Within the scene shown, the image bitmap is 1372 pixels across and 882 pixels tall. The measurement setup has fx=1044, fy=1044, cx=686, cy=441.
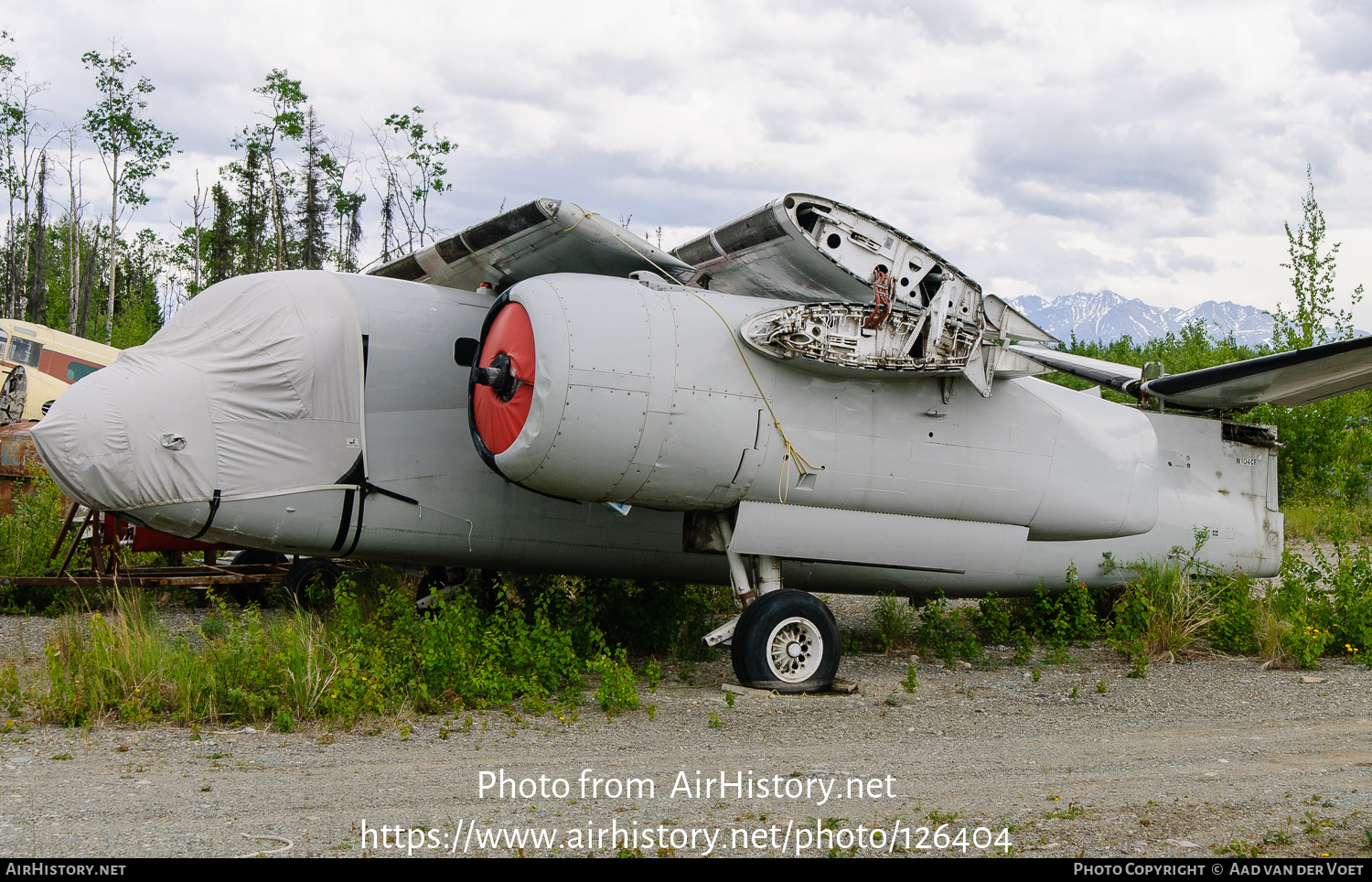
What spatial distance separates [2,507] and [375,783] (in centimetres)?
967

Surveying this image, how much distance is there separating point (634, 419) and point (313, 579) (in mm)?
4575

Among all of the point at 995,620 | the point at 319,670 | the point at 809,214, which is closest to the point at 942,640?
the point at 995,620

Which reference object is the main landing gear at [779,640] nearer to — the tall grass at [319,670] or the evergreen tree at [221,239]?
the tall grass at [319,670]

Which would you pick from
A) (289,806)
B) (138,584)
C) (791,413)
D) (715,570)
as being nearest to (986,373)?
(791,413)

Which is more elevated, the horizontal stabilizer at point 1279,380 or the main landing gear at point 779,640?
the horizontal stabilizer at point 1279,380

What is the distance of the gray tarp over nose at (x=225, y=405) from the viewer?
23.5 ft

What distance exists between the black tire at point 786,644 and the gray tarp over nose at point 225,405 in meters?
3.29

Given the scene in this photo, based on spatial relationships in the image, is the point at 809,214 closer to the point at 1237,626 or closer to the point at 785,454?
the point at 785,454

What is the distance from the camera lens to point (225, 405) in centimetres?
755

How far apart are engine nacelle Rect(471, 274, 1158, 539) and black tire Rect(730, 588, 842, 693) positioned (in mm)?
810

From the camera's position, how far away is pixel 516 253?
8477 mm

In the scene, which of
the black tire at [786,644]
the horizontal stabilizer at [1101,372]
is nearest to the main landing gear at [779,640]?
the black tire at [786,644]

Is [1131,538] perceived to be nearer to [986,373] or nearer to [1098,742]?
[986,373]

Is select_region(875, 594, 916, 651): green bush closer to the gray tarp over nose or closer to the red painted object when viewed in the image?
the red painted object
